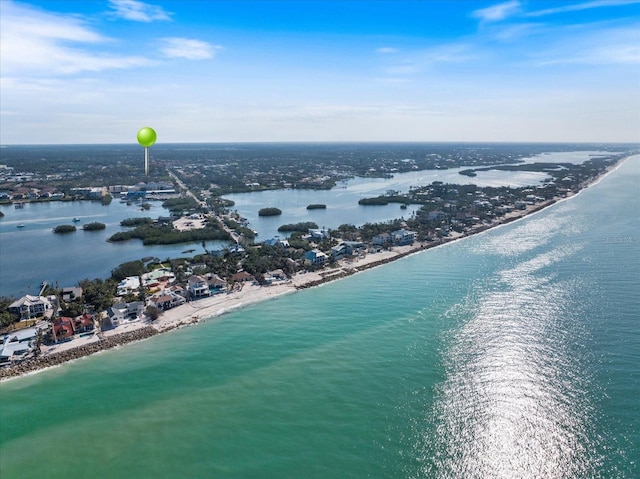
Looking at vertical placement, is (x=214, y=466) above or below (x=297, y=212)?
below

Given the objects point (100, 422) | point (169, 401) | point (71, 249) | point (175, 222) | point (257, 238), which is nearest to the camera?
point (100, 422)

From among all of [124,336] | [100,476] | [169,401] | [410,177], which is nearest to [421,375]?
[169,401]

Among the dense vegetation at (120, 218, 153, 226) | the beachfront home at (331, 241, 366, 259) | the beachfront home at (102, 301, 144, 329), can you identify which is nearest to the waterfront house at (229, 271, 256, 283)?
the beachfront home at (102, 301, 144, 329)

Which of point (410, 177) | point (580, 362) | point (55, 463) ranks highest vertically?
point (410, 177)

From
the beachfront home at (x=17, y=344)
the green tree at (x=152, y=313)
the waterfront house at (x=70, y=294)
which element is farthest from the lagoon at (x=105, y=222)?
the green tree at (x=152, y=313)

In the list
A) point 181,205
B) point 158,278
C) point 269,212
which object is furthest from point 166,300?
point 181,205

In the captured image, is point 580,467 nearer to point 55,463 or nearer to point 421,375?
point 421,375

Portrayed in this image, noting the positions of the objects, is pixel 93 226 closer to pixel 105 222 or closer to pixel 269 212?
pixel 105 222
